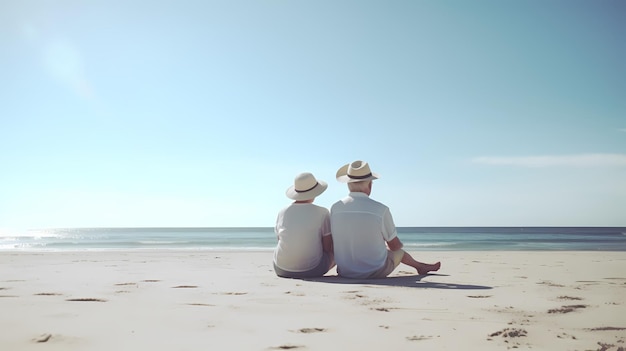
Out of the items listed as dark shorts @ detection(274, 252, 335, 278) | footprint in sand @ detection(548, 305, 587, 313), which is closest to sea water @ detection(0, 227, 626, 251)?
dark shorts @ detection(274, 252, 335, 278)

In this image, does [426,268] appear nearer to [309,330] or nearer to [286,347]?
[309,330]

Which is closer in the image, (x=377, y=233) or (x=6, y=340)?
(x=6, y=340)

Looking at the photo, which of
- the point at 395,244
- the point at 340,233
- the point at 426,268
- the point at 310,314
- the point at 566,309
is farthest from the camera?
the point at 426,268

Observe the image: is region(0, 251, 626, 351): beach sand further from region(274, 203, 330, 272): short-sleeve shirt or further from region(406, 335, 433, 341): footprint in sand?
region(274, 203, 330, 272): short-sleeve shirt

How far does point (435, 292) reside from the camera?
470 cm

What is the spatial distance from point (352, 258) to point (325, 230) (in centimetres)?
54

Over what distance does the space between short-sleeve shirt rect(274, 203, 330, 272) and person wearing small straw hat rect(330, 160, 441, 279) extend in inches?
10.0

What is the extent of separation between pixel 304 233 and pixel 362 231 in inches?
29.8

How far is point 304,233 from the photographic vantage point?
5.92 metres

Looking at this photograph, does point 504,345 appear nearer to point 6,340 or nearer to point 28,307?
point 6,340

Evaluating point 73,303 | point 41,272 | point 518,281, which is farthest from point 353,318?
point 41,272

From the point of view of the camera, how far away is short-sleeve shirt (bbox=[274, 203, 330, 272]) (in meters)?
5.93

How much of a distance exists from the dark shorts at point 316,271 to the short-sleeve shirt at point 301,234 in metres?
0.04

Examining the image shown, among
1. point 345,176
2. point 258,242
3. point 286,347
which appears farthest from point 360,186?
point 258,242
